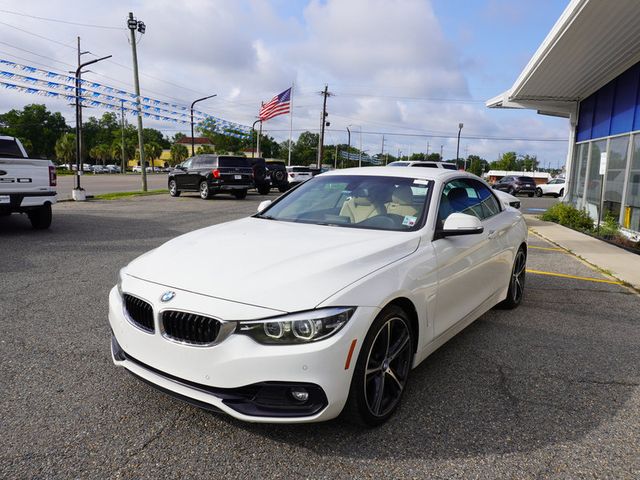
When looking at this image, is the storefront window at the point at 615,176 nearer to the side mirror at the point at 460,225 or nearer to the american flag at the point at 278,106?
the side mirror at the point at 460,225

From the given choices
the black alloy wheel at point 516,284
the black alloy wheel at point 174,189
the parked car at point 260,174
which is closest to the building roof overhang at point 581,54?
the black alloy wheel at point 516,284

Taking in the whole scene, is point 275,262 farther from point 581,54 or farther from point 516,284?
point 581,54

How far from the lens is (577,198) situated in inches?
690

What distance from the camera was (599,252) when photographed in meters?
Answer: 9.52

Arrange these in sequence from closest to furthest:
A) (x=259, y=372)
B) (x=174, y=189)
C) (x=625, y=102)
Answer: (x=259, y=372) < (x=625, y=102) < (x=174, y=189)

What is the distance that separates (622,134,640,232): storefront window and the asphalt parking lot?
25.7 ft

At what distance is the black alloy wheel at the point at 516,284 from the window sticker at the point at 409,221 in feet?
6.66

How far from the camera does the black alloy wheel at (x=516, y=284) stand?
5.25m

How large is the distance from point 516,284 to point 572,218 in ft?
33.6

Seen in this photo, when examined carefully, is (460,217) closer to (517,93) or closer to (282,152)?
(517,93)

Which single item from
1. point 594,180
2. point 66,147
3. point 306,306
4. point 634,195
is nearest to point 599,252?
point 634,195

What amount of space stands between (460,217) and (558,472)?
1684 mm

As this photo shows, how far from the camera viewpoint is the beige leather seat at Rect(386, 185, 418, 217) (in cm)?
375

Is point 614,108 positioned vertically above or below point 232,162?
above
